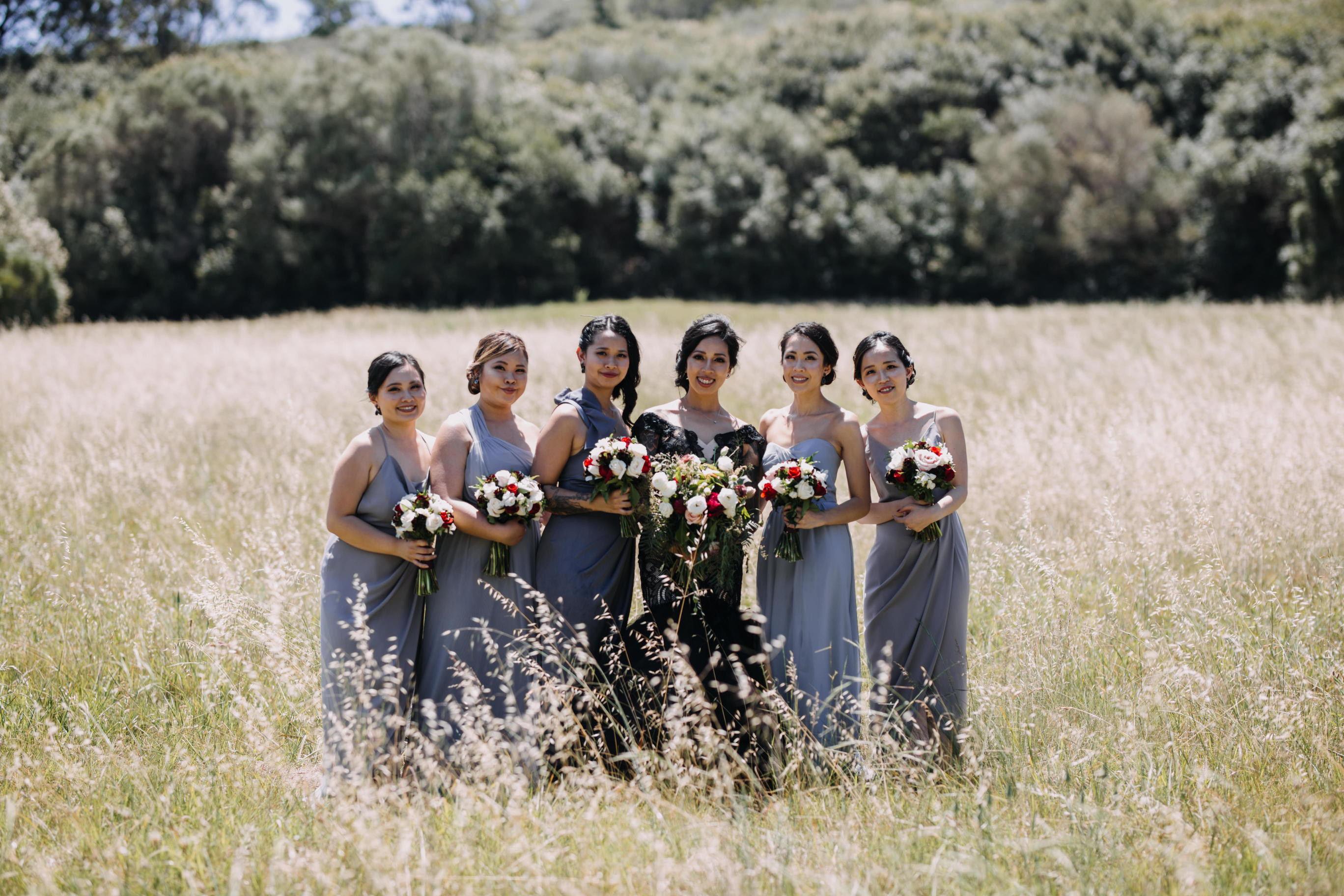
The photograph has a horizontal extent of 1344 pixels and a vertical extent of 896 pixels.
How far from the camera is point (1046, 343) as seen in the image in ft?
47.2

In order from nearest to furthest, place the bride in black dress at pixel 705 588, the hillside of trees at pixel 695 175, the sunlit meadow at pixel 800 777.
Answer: the sunlit meadow at pixel 800 777 → the bride in black dress at pixel 705 588 → the hillside of trees at pixel 695 175

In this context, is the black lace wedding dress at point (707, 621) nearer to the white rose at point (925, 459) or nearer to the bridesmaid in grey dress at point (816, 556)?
the bridesmaid in grey dress at point (816, 556)

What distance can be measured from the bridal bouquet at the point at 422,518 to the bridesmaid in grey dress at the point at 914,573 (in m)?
1.98

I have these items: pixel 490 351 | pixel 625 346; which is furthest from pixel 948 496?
pixel 490 351

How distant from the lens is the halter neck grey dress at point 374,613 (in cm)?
366

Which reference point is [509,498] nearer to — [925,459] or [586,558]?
[586,558]

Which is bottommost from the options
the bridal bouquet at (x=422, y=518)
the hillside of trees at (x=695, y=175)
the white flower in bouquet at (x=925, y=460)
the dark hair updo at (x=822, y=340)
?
the bridal bouquet at (x=422, y=518)

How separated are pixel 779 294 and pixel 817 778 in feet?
121

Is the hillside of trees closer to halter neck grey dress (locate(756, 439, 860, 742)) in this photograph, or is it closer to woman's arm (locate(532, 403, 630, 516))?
halter neck grey dress (locate(756, 439, 860, 742))

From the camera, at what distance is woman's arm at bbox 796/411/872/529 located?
4.03 m

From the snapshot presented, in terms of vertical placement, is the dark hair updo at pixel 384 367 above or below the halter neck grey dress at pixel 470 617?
above

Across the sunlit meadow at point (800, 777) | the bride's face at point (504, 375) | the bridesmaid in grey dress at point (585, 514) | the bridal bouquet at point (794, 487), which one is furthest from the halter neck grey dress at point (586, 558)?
the sunlit meadow at point (800, 777)

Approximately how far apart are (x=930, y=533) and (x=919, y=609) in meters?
0.39

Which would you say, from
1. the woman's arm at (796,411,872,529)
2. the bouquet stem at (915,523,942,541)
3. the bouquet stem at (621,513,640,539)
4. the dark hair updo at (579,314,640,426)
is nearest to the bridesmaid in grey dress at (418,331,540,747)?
the dark hair updo at (579,314,640,426)
